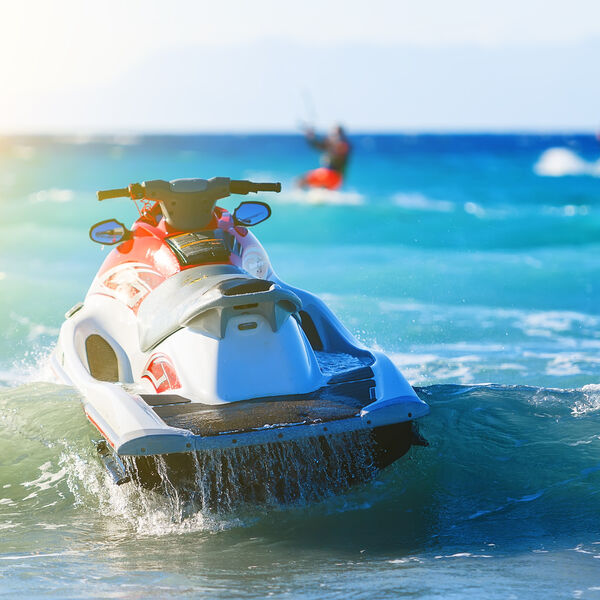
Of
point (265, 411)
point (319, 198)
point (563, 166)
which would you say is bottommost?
point (265, 411)

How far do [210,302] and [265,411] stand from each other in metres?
0.62

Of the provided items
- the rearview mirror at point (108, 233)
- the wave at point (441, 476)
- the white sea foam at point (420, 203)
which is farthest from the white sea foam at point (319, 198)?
the rearview mirror at point (108, 233)

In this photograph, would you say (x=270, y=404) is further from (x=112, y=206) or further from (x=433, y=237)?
(x=112, y=206)

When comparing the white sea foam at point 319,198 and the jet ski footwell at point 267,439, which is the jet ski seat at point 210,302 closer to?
the jet ski footwell at point 267,439

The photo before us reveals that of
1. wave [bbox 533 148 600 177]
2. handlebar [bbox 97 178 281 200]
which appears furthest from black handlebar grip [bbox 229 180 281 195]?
wave [bbox 533 148 600 177]

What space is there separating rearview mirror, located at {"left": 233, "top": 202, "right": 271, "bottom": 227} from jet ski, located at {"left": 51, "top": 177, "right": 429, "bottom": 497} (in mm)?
178

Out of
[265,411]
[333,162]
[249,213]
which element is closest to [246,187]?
[249,213]

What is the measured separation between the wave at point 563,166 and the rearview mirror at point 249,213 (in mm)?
36342

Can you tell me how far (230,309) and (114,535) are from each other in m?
1.27

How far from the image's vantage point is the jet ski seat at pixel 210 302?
5.11m

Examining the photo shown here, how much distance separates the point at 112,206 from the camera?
22.5 metres

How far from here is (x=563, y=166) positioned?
47.1 metres

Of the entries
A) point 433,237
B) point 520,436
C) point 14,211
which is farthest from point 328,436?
point 14,211

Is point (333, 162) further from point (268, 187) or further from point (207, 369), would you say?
point (207, 369)
